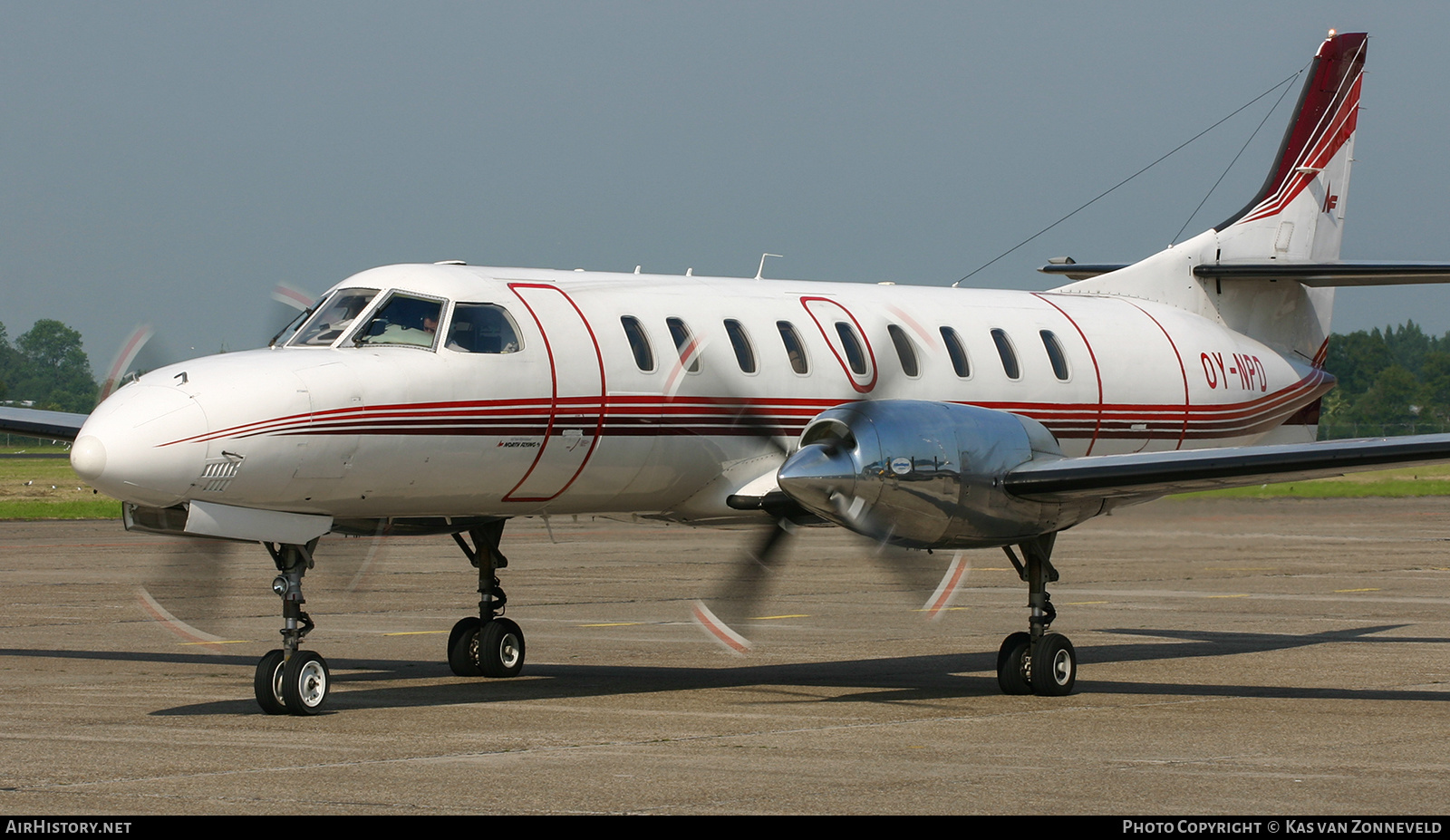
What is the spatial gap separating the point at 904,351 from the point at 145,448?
22.6 feet

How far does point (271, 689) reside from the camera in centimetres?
1218

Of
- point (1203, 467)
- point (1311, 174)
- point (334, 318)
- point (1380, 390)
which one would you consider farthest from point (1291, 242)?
point (1380, 390)

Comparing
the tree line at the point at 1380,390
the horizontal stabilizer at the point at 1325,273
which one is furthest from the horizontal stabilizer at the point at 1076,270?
the tree line at the point at 1380,390

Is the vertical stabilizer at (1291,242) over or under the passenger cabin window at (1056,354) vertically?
over

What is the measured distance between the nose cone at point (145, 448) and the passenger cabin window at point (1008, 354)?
7.66 m

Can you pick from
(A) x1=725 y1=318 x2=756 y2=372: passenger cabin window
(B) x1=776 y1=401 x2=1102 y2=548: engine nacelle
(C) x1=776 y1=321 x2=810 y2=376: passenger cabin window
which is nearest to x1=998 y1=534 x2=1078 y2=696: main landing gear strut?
(B) x1=776 y1=401 x2=1102 y2=548: engine nacelle

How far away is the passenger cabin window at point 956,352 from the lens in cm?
1563

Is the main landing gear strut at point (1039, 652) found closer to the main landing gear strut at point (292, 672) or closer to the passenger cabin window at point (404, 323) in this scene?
the passenger cabin window at point (404, 323)

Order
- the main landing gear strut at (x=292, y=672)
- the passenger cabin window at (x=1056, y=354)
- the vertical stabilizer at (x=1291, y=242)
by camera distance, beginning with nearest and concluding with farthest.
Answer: the main landing gear strut at (x=292, y=672) < the passenger cabin window at (x=1056, y=354) < the vertical stabilizer at (x=1291, y=242)

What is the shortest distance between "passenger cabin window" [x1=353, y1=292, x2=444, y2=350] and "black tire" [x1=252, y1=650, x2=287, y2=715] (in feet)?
7.92

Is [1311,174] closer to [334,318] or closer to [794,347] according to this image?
[794,347]

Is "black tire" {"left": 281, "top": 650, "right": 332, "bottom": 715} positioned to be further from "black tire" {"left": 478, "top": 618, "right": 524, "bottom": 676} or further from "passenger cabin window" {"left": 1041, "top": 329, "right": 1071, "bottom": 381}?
"passenger cabin window" {"left": 1041, "top": 329, "right": 1071, "bottom": 381}

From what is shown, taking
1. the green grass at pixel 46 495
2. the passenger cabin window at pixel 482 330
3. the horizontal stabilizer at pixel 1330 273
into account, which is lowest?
the green grass at pixel 46 495
